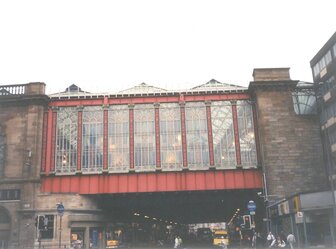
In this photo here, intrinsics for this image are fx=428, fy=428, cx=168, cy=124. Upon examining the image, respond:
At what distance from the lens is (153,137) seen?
54656mm

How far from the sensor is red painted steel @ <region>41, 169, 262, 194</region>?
5238cm

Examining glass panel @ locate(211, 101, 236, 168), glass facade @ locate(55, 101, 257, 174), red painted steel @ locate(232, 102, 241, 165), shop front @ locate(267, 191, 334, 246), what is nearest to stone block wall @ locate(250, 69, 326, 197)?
glass facade @ locate(55, 101, 257, 174)

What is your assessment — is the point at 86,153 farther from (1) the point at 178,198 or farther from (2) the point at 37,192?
(1) the point at 178,198

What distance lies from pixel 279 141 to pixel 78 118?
25.5 m

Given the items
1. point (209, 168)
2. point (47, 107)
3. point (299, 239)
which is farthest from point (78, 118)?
point (299, 239)

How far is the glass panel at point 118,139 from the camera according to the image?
176 feet

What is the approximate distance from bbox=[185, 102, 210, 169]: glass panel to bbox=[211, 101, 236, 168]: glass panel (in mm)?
1160

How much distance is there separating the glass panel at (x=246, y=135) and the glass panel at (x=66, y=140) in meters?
21.1

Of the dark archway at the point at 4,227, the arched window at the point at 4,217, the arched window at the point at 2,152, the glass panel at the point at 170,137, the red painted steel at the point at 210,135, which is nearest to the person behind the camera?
the dark archway at the point at 4,227

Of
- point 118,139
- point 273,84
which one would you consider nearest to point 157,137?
point 118,139

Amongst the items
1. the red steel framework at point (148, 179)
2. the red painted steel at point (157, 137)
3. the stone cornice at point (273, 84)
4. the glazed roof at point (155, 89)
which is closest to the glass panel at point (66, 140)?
the red steel framework at point (148, 179)

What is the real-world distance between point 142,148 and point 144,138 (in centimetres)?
136

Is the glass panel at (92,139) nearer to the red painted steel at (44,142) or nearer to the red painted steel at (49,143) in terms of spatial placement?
the red painted steel at (49,143)

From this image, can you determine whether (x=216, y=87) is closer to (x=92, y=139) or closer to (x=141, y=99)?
(x=141, y=99)
